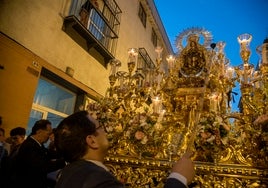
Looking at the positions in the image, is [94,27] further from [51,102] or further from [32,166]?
[32,166]

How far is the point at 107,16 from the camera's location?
25.1ft

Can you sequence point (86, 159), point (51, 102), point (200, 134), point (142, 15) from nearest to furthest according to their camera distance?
point (86, 159) < point (200, 134) < point (51, 102) < point (142, 15)

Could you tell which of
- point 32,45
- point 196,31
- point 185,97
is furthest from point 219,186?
point 32,45

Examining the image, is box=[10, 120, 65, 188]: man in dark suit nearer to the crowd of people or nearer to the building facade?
the crowd of people

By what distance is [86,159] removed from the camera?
3.80 ft

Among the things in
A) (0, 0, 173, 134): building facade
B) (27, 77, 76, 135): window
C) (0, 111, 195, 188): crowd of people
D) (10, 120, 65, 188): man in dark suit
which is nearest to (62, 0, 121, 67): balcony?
(0, 0, 173, 134): building facade

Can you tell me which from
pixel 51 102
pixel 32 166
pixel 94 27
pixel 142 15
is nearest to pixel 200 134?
pixel 32 166

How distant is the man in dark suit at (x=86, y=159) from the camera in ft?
3.15

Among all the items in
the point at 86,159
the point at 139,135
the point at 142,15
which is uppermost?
the point at 142,15

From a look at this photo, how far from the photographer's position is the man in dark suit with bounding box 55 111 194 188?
960 millimetres

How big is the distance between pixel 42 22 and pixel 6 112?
2249 mm

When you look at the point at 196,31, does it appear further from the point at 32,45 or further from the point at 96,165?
the point at 96,165

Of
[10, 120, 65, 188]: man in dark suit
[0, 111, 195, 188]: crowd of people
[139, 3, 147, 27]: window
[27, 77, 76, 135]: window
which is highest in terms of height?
[139, 3, 147, 27]: window

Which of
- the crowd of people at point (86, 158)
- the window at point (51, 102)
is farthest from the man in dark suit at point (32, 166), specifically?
the window at point (51, 102)
